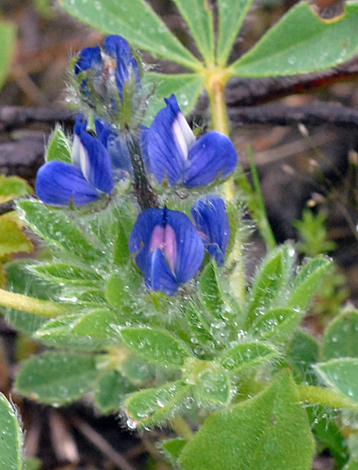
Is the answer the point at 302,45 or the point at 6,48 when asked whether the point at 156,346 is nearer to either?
the point at 302,45

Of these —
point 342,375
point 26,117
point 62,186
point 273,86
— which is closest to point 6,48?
point 26,117

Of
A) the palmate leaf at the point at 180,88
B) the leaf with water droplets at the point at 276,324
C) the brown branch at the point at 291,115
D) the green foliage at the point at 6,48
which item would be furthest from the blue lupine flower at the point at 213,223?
the green foliage at the point at 6,48

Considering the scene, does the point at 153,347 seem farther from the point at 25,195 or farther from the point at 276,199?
the point at 276,199

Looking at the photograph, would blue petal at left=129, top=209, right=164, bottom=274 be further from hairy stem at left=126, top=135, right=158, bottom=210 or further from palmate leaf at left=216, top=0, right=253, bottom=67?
palmate leaf at left=216, top=0, right=253, bottom=67

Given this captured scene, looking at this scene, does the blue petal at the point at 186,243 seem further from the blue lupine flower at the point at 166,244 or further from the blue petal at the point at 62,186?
the blue petal at the point at 62,186

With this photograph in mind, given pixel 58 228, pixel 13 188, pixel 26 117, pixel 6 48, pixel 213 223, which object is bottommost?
pixel 213 223

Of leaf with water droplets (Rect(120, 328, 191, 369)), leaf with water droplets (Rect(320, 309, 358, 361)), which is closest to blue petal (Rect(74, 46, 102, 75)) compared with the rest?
leaf with water droplets (Rect(120, 328, 191, 369))
